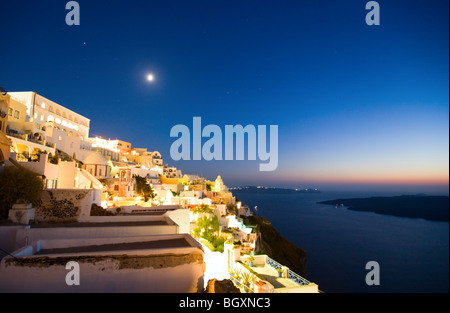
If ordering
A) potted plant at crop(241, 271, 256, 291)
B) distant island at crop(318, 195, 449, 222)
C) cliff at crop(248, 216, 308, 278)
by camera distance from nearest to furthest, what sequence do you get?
potted plant at crop(241, 271, 256, 291)
cliff at crop(248, 216, 308, 278)
distant island at crop(318, 195, 449, 222)

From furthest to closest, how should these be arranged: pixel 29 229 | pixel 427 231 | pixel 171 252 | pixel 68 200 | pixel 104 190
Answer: pixel 427 231
pixel 104 190
pixel 68 200
pixel 29 229
pixel 171 252

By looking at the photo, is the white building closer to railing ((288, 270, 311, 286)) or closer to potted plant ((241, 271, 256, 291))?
potted plant ((241, 271, 256, 291))

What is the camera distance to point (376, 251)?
48.2 m

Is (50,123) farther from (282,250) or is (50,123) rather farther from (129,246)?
(282,250)

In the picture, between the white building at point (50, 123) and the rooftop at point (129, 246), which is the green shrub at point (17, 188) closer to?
the rooftop at point (129, 246)

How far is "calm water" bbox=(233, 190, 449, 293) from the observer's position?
34844 mm

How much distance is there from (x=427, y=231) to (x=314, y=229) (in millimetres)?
25859

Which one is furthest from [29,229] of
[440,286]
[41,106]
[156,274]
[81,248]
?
[440,286]

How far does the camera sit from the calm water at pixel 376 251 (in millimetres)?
34844

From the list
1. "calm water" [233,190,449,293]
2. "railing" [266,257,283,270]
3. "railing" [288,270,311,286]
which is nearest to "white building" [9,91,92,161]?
"railing" [266,257,283,270]

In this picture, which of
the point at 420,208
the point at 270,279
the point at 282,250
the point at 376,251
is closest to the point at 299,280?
the point at 270,279
